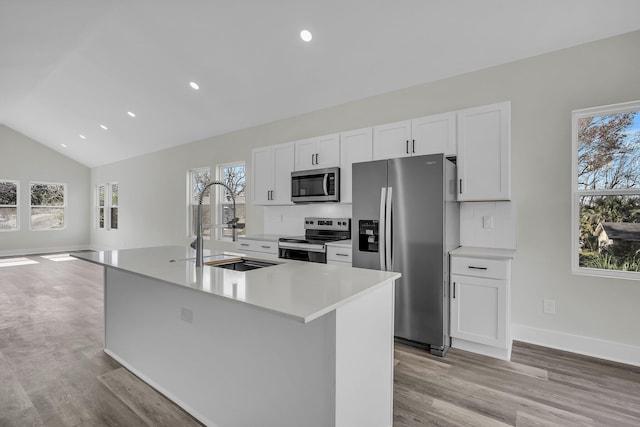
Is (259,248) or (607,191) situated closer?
(607,191)

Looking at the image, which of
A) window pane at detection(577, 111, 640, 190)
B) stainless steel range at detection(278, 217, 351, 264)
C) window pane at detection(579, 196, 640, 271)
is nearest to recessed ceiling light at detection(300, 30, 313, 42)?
stainless steel range at detection(278, 217, 351, 264)

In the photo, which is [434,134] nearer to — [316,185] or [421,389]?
[316,185]

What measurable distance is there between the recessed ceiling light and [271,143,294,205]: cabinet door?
55.3 inches

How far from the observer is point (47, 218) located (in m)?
9.23

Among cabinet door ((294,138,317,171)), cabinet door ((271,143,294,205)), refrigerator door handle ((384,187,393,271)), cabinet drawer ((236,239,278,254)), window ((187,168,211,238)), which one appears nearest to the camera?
refrigerator door handle ((384,187,393,271))

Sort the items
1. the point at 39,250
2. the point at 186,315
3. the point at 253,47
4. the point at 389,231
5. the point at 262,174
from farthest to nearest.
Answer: the point at 39,250, the point at 262,174, the point at 253,47, the point at 389,231, the point at 186,315

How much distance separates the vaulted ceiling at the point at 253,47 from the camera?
8.89 ft

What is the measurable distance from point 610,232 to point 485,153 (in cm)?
125

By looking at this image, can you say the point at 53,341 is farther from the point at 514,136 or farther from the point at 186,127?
the point at 514,136

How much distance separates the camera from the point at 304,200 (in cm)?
413

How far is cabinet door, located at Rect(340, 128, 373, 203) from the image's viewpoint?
12.0 feet

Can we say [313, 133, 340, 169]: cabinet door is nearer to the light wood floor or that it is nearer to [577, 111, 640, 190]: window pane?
the light wood floor

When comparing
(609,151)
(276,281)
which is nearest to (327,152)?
(276,281)

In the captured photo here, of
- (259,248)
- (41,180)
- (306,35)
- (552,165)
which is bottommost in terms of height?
(259,248)
